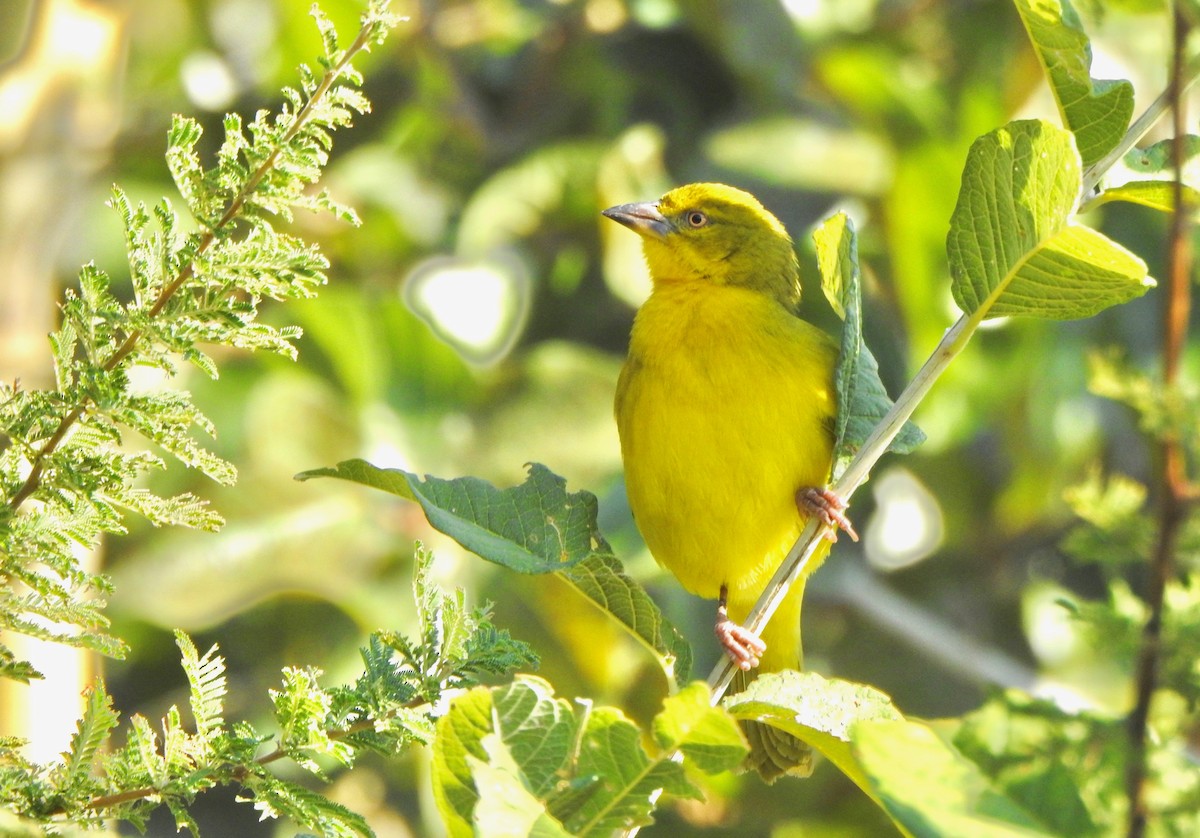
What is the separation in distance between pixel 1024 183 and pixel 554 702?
0.84 m

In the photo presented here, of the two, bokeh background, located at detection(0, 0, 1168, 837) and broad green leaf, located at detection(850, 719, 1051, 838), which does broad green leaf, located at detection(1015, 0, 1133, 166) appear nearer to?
broad green leaf, located at detection(850, 719, 1051, 838)

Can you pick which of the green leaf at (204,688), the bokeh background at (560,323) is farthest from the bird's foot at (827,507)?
the bokeh background at (560,323)

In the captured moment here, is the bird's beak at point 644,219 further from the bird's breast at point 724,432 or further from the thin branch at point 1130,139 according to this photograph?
the thin branch at point 1130,139

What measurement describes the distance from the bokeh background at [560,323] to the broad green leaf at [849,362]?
7.25 feet

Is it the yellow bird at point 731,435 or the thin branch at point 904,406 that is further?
the yellow bird at point 731,435

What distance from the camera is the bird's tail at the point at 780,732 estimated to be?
9.89ft

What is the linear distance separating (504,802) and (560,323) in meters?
4.46

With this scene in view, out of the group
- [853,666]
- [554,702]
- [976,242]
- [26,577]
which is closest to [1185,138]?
Answer: [976,242]

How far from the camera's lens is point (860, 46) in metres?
5.64

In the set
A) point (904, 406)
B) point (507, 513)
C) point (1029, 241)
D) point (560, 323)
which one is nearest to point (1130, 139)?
point (1029, 241)

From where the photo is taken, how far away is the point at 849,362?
6.88 ft

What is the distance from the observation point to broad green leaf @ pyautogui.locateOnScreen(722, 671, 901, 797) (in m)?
1.63

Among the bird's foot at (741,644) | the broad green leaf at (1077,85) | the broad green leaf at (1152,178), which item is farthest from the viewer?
the bird's foot at (741,644)

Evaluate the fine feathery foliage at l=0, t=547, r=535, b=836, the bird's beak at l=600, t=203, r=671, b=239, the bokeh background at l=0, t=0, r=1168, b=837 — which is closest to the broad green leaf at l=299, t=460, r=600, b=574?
the fine feathery foliage at l=0, t=547, r=535, b=836
